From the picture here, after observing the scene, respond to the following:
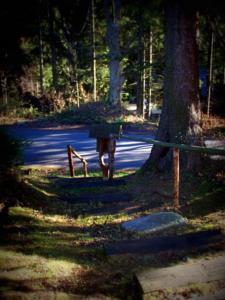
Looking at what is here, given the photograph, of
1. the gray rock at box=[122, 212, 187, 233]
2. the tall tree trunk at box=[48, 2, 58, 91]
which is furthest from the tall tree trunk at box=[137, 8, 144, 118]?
the gray rock at box=[122, 212, 187, 233]

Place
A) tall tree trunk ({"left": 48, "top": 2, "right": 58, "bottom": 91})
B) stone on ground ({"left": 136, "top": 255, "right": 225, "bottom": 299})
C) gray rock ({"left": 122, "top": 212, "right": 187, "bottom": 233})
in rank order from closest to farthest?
stone on ground ({"left": 136, "top": 255, "right": 225, "bottom": 299}) < gray rock ({"left": 122, "top": 212, "right": 187, "bottom": 233}) < tall tree trunk ({"left": 48, "top": 2, "right": 58, "bottom": 91})

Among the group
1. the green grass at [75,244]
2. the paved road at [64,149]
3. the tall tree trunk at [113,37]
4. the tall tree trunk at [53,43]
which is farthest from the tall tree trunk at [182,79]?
the tall tree trunk at [53,43]

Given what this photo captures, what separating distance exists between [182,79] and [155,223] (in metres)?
4.20

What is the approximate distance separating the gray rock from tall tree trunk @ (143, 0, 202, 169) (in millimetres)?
2996

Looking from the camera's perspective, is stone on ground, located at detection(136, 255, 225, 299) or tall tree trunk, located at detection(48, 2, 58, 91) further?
tall tree trunk, located at detection(48, 2, 58, 91)

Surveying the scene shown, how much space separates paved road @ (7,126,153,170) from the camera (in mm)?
14141

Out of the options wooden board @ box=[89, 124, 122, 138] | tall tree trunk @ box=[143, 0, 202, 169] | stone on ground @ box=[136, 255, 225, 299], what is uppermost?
tall tree trunk @ box=[143, 0, 202, 169]

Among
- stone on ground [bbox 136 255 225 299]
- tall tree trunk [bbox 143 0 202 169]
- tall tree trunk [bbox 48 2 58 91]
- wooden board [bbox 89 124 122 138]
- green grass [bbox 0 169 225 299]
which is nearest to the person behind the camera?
stone on ground [bbox 136 255 225 299]

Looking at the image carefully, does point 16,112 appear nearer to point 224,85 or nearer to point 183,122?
point 224,85

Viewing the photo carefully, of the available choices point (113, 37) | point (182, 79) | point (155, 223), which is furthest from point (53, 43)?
point (155, 223)

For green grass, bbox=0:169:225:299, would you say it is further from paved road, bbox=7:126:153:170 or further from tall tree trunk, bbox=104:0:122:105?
tall tree trunk, bbox=104:0:122:105

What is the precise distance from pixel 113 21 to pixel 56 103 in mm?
7401

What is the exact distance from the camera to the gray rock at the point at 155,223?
5.74 m

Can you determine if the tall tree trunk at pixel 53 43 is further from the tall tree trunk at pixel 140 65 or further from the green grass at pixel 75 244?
the green grass at pixel 75 244
